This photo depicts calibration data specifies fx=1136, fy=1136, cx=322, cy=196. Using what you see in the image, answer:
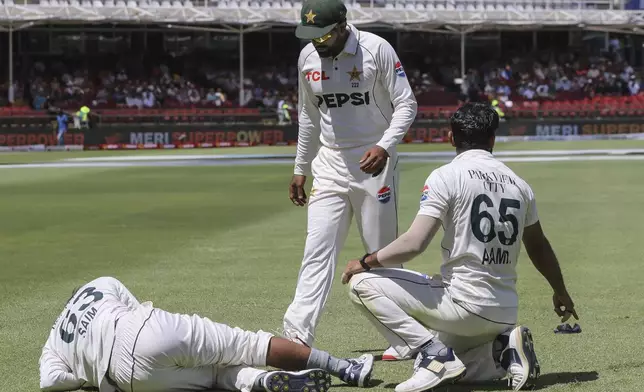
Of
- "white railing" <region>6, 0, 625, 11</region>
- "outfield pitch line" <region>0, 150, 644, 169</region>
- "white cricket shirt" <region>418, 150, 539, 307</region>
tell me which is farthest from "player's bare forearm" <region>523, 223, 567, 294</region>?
"white railing" <region>6, 0, 625, 11</region>

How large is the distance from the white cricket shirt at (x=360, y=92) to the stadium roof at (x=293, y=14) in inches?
1567

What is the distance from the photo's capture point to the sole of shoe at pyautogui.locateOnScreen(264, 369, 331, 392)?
5539mm

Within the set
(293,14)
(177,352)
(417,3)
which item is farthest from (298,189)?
(417,3)

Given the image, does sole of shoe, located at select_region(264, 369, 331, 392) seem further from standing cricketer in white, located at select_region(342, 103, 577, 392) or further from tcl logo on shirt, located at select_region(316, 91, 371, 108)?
tcl logo on shirt, located at select_region(316, 91, 371, 108)

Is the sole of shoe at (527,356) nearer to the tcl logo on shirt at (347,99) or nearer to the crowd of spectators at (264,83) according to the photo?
the tcl logo on shirt at (347,99)

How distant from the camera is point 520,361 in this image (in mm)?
5805

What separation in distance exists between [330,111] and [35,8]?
41.5m

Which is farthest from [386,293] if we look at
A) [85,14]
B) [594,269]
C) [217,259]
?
[85,14]

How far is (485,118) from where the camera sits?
6055 millimetres

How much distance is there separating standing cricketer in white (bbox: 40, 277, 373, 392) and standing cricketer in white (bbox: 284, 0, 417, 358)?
910mm

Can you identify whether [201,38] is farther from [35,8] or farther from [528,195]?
[528,195]

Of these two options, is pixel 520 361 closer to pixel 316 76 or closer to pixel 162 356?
pixel 162 356

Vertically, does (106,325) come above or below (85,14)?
below

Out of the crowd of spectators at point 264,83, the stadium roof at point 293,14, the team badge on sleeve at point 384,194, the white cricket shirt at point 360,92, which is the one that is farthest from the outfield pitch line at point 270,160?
Answer: the team badge on sleeve at point 384,194
